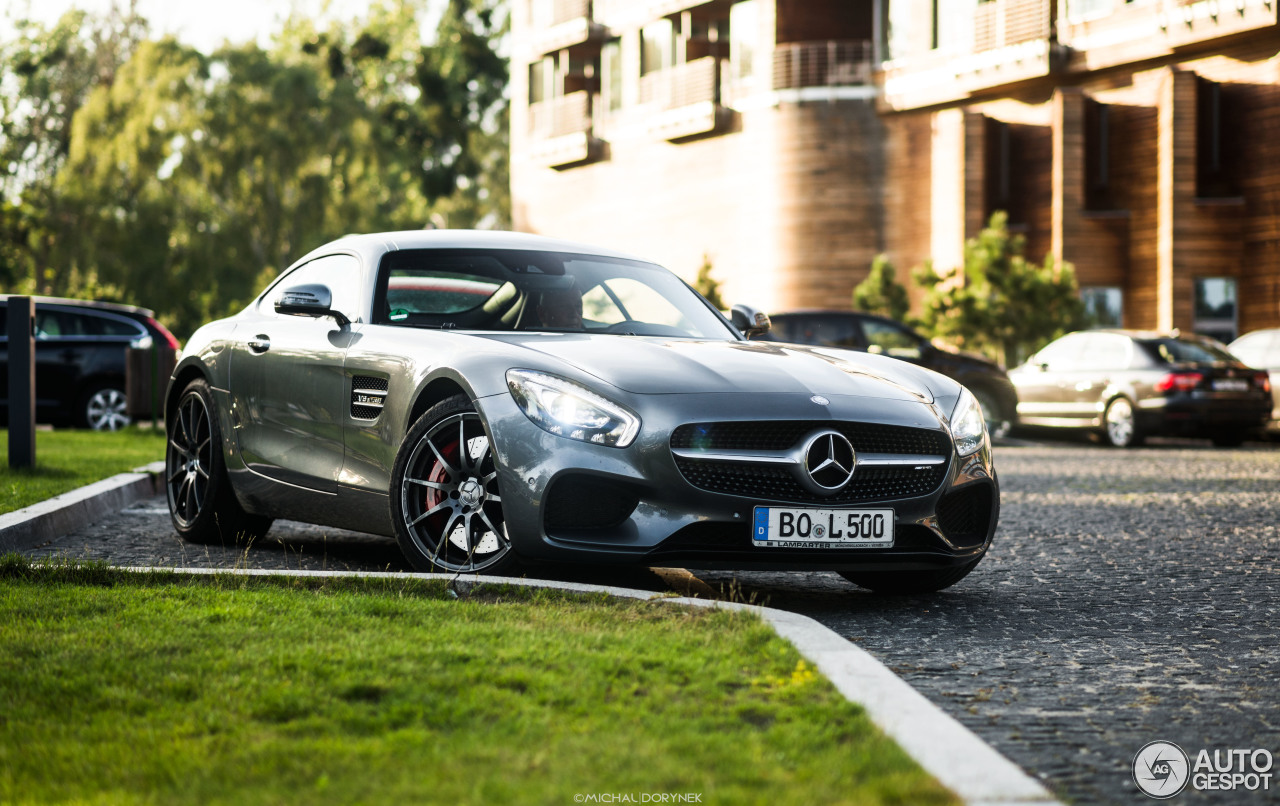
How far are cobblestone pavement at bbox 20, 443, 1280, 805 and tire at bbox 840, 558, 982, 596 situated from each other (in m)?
0.08

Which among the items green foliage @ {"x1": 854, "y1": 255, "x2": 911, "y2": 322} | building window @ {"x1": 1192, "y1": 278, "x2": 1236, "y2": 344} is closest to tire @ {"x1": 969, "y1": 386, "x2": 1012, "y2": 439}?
green foliage @ {"x1": 854, "y1": 255, "x2": 911, "y2": 322}

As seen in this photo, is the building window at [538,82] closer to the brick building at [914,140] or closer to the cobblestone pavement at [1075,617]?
the brick building at [914,140]

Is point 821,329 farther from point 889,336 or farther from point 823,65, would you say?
point 823,65

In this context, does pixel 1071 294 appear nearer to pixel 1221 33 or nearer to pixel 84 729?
pixel 1221 33

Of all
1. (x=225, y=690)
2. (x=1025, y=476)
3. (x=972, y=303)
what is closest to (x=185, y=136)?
Result: (x=972, y=303)

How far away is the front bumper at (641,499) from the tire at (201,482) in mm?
2498

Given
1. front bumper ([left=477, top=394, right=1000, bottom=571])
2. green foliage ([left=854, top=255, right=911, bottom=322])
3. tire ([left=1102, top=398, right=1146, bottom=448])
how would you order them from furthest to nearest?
green foliage ([left=854, top=255, right=911, bottom=322])
tire ([left=1102, top=398, right=1146, bottom=448])
front bumper ([left=477, top=394, right=1000, bottom=571])

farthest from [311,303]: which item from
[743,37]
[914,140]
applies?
[743,37]

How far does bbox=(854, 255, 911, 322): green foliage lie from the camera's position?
102 ft

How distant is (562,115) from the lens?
44.6m

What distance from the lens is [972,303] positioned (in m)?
26.9

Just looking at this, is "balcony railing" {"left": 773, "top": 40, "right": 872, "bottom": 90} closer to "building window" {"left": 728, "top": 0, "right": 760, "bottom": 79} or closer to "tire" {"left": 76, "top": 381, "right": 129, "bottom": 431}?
"building window" {"left": 728, "top": 0, "right": 760, "bottom": 79}

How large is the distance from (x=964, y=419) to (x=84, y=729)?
155 inches

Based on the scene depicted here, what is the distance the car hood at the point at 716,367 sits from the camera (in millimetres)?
6027
